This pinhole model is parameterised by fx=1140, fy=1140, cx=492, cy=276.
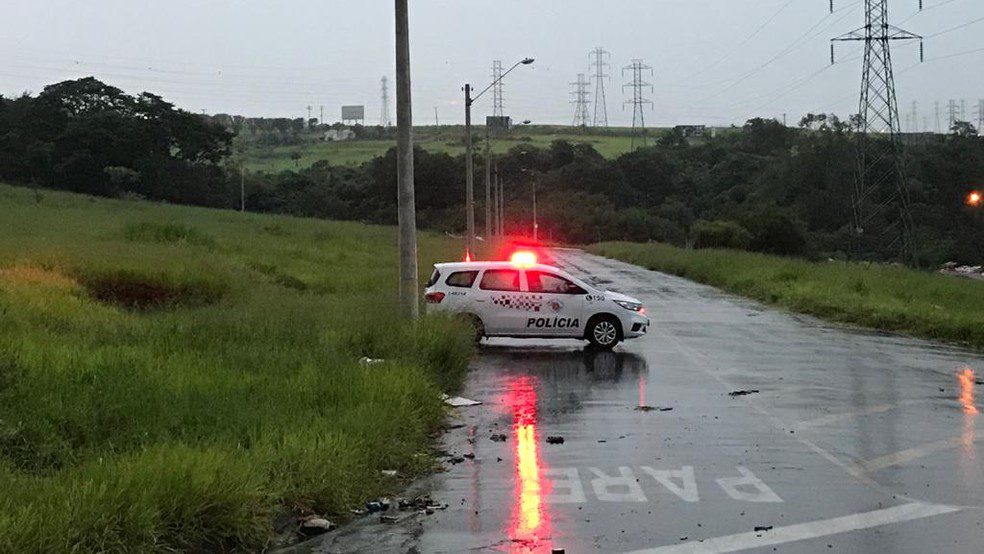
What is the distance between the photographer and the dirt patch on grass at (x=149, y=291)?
78.9 feet

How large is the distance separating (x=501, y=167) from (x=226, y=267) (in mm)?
110951

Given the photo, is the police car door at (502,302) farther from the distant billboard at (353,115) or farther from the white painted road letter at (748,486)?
the distant billboard at (353,115)

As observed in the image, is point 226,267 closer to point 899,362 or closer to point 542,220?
point 899,362

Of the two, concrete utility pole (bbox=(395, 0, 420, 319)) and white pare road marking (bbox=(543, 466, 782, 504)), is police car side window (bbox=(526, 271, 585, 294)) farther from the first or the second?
white pare road marking (bbox=(543, 466, 782, 504))

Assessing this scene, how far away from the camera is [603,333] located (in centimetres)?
2223

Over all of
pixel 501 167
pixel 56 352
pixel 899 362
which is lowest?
pixel 899 362

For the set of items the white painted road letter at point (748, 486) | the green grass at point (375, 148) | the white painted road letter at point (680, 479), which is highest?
the green grass at point (375, 148)

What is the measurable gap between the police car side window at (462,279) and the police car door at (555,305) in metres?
1.07

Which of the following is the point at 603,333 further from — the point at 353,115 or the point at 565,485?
the point at 353,115

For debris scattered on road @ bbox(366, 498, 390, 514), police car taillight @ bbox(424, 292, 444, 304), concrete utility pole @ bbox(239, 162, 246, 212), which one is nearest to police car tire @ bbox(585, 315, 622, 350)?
police car taillight @ bbox(424, 292, 444, 304)

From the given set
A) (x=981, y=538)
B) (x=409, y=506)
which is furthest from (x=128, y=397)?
(x=981, y=538)

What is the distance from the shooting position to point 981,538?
321 inches

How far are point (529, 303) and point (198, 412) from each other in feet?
40.1

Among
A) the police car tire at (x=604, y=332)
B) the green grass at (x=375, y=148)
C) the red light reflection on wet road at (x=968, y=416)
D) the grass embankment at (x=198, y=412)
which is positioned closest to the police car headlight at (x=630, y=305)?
the police car tire at (x=604, y=332)
